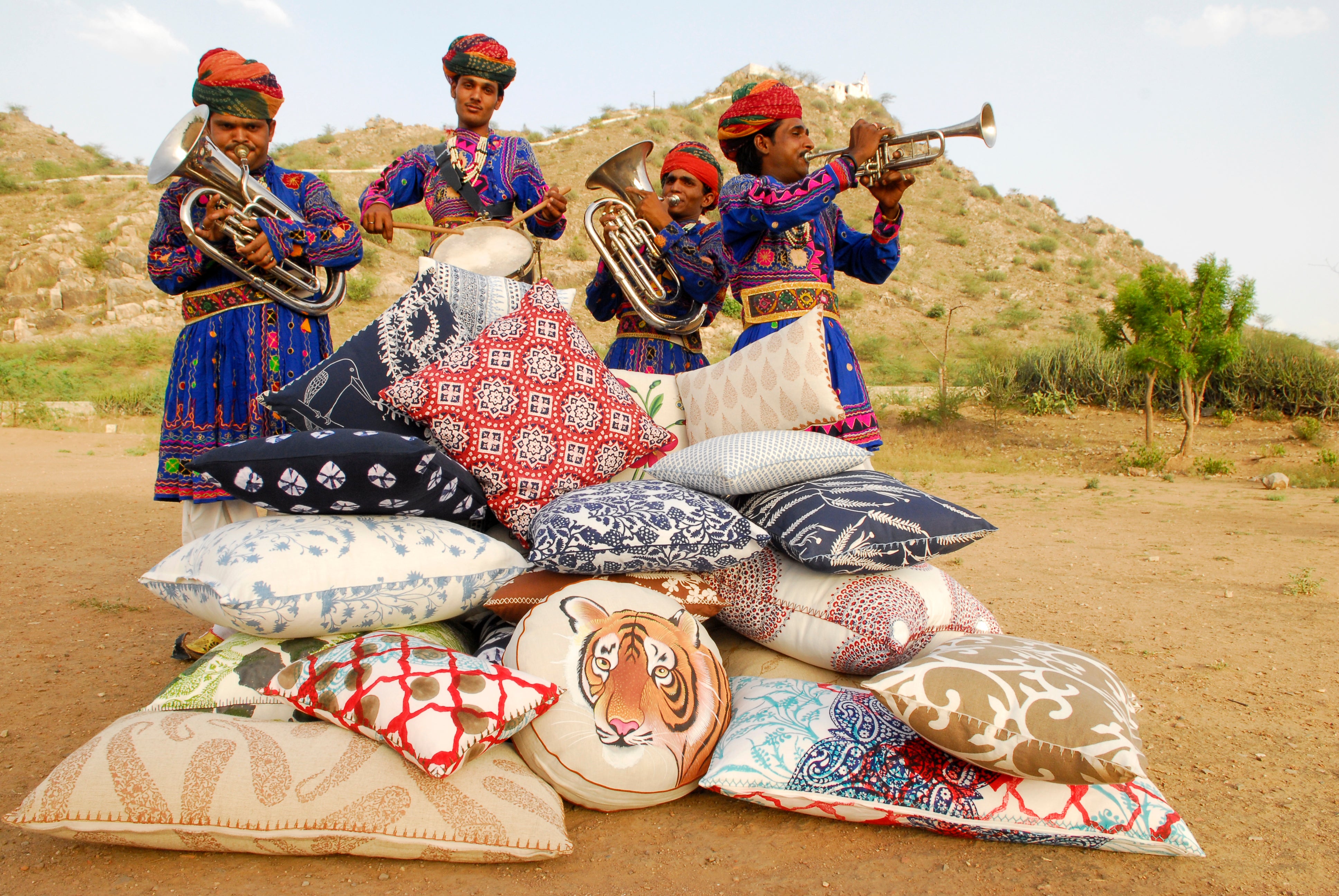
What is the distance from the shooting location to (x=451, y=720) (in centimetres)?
165

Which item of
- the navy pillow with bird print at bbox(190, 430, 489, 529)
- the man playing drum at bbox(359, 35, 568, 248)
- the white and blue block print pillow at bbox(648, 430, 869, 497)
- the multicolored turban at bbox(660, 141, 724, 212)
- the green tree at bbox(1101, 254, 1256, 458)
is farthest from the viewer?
the green tree at bbox(1101, 254, 1256, 458)

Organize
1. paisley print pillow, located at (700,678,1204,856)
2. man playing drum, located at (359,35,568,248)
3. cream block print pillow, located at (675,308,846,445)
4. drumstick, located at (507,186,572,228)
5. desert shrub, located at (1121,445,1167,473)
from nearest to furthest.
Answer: paisley print pillow, located at (700,678,1204,856) → cream block print pillow, located at (675,308,846,445) → drumstick, located at (507,186,572,228) → man playing drum, located at (359,35,568,248) → desert shrub, located at (1121,445,1167,473)

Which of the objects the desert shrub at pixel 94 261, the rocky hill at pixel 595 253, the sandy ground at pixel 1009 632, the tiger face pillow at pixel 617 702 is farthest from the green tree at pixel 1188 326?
the desert shrub at pixel 94 261

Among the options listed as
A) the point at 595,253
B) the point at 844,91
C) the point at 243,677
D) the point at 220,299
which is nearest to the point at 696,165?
the point at 220,299

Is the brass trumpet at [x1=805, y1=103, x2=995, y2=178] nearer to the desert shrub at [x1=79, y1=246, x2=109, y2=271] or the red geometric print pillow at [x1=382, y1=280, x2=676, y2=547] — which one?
the red geometric print pillow at [x1=382, y1=280, x2=676, y2=547]

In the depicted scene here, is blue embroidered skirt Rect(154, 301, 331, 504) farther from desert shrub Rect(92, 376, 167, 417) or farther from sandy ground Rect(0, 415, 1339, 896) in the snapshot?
desert shrub Rect(92, 376, 167, 417)

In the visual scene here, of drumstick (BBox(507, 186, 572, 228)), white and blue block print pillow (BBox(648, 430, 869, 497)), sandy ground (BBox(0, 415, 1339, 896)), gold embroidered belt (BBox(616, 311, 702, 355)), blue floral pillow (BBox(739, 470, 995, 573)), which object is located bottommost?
sandy ground (BBox(0, 415, 1339, 896))

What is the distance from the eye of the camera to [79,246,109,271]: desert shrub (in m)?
20.3

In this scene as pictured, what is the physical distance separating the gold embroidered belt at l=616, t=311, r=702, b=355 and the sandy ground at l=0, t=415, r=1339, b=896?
186 centimetres

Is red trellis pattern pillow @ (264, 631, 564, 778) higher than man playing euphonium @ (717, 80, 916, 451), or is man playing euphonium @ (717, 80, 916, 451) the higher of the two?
man playing euphonium @ (717, 80, 916, 451)

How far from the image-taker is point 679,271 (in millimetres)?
3662

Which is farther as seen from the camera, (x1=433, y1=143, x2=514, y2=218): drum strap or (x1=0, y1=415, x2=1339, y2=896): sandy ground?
(x1=433, y1=143, x2=514, y2=218): drum strap

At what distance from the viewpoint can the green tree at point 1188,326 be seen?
37.4 feet

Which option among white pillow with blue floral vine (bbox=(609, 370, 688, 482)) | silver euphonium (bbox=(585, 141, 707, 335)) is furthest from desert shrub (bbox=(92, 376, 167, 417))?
white pillow with blue floral vine (bbox=(609, 370, 688, 482))
